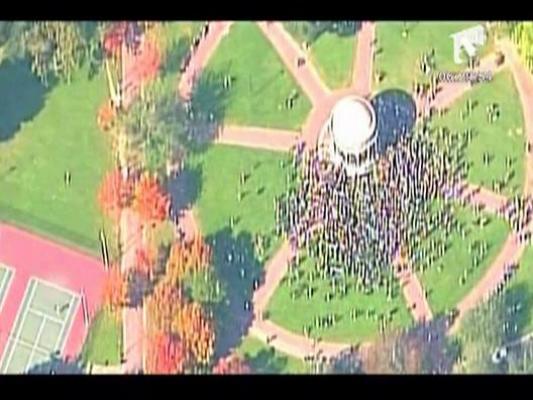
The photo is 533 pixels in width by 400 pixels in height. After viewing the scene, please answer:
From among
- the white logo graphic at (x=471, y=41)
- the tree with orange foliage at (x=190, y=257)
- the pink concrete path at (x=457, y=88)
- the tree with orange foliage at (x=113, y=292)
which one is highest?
the white logo graphic at (x=471, y=41)

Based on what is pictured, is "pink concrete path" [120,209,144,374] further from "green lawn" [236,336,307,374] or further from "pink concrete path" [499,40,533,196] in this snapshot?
"pink concrete path" [499,40,533,196]

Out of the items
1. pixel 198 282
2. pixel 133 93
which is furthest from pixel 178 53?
pixel 198 282

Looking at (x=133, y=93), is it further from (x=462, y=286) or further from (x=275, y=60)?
(x=462, y=286)

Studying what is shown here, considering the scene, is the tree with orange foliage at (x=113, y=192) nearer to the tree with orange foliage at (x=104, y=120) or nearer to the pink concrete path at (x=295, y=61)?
the tree with orange foliage at (x=104, y=120)

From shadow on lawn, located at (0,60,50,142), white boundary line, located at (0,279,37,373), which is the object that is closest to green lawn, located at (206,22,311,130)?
shadow on lawn, located at (0,60,50,142)

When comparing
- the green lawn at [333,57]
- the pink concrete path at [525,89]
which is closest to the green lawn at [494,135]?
the pink concrete path at [525,89]

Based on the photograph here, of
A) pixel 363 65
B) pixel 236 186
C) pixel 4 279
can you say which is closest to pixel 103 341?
pixel 4 279
